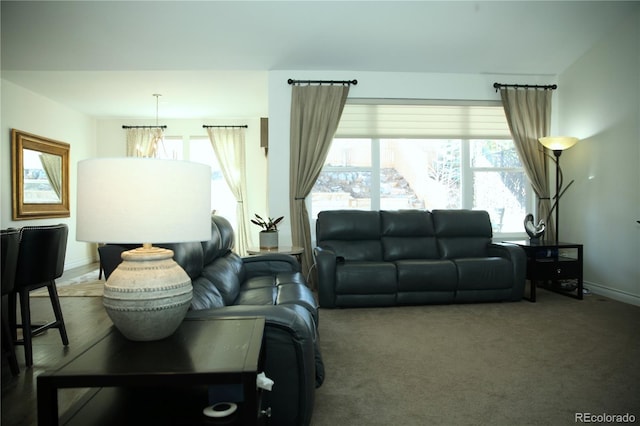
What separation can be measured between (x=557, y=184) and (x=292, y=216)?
312 centimetres

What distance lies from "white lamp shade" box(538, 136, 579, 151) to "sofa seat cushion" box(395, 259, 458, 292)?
6.48ft

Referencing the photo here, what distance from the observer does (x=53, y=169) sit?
229 inches

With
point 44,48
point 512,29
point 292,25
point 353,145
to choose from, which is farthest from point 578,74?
point 44,48

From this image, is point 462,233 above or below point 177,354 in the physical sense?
above

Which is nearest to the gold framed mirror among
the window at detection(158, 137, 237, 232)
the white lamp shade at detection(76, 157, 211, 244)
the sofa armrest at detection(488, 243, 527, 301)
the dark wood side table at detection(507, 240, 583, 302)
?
the window at detection(158, 137, 237, 232)

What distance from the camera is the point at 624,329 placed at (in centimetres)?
309

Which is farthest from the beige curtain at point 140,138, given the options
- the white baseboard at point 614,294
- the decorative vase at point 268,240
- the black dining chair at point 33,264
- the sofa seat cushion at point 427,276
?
the white baseboard at point 614,294

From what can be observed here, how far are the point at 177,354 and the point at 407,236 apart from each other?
3363mm

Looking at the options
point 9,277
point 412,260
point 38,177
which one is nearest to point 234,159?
point 38,177

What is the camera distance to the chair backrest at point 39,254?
2463mm

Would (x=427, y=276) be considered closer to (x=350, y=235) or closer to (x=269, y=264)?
(x=350, y=235)

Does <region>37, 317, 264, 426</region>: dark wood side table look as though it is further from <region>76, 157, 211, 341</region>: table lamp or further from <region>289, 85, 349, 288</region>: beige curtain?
<region>289, 85, 349, 288</region>: beige curtain

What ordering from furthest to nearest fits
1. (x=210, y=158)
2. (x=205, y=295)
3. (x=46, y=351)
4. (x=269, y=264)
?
(x=210, y=158)
(x=269, y=264)
(x=46, y=351)
(x=205, y=295)

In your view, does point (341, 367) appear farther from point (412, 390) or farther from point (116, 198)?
point (116, 198)
